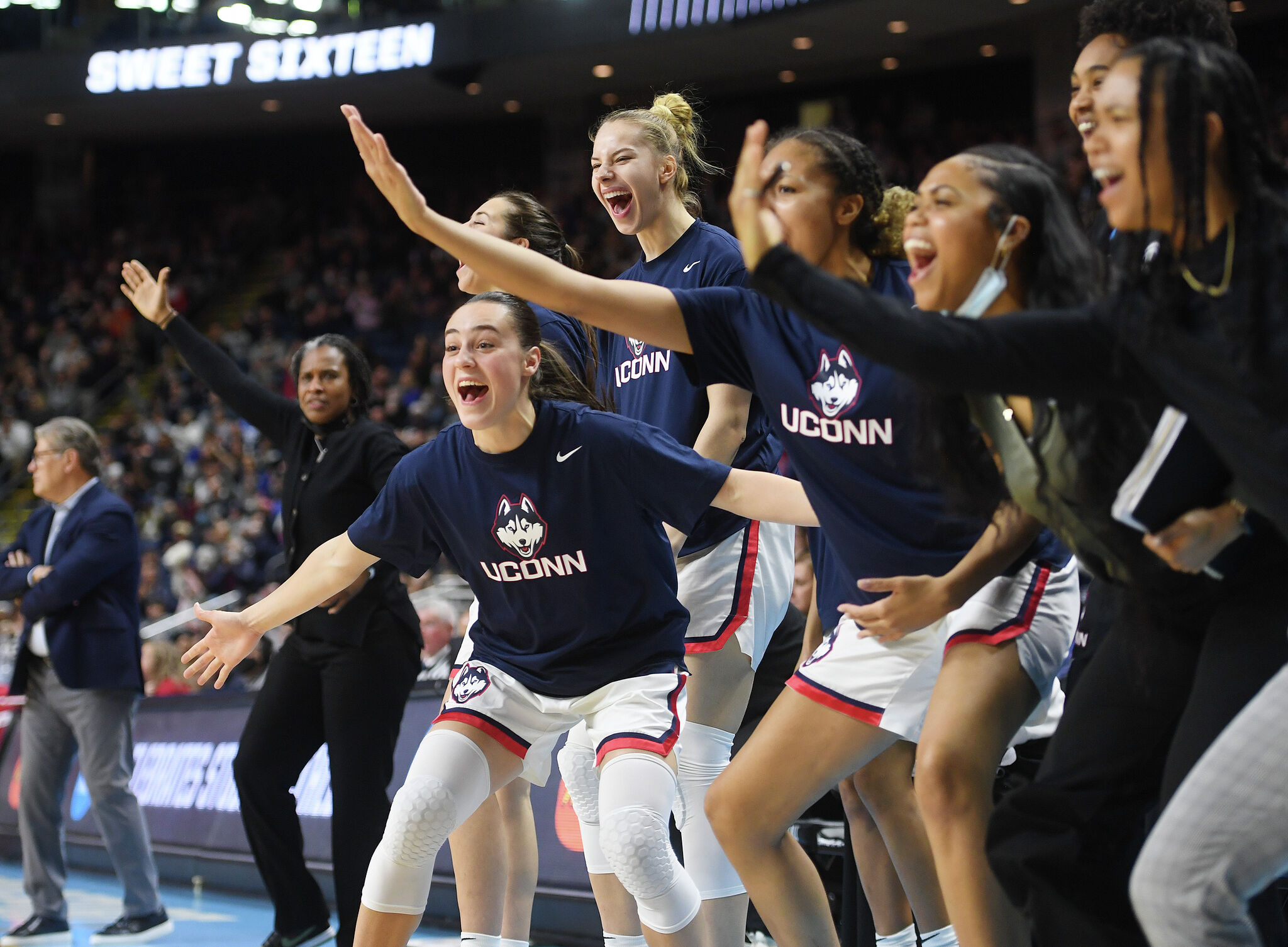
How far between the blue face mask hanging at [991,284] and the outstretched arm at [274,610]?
187cm

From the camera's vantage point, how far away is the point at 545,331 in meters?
4.22

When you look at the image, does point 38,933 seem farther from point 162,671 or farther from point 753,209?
point 753,209

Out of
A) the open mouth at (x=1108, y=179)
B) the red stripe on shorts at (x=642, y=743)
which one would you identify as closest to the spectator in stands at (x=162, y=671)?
the red stripe on shorts at (x=642, y=743)

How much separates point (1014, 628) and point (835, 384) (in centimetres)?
64

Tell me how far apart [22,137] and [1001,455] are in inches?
942

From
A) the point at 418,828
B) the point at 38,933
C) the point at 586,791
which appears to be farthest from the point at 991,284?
the point at 38,933

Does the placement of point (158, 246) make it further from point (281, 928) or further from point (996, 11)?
point (281, 928)

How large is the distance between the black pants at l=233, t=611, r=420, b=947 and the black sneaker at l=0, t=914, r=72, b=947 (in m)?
1.60

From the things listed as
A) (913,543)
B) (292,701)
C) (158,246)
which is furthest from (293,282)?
(913,543)

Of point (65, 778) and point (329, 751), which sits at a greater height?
point (329, 751)

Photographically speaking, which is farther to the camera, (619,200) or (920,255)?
(619,200)

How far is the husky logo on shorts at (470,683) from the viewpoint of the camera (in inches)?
137

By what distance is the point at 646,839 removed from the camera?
10.4 ft

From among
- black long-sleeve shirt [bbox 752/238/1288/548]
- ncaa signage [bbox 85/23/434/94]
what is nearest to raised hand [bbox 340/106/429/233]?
black long-sleeve shirt [bbox 752/238/1288/548]
